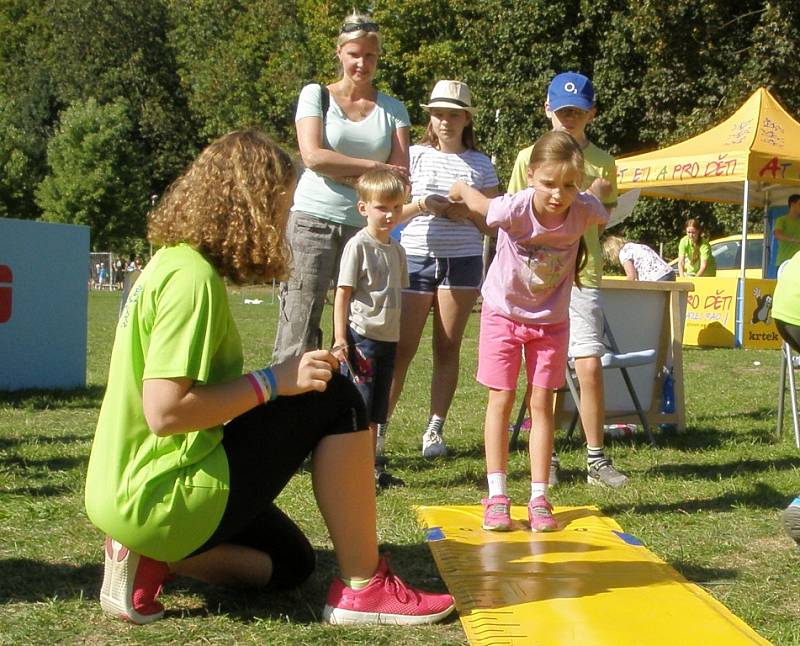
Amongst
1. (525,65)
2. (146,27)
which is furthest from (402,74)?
(146,27)

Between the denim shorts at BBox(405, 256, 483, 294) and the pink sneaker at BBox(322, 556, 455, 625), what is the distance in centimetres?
249

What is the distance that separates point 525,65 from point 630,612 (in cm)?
2493

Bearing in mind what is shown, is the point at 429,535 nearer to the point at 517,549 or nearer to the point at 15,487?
the point at 517,549

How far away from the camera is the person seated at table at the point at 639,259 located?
12602 millimetres

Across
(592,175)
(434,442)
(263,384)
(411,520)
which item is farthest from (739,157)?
(263,384)

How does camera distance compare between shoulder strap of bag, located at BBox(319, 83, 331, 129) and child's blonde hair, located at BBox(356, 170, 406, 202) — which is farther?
shoulder strap of bag, located at BBox(319, 83, 331, 129)

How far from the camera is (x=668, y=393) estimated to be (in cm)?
678

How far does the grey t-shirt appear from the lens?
15.3 feet

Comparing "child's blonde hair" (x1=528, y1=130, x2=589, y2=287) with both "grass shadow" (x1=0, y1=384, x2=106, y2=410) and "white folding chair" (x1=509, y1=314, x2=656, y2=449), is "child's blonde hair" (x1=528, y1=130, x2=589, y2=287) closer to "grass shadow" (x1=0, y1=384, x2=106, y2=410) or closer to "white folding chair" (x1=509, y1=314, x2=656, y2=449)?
"white folding chair" (x1=509, y1=314, x2=656, y2=449)

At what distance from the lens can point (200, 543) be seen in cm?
288

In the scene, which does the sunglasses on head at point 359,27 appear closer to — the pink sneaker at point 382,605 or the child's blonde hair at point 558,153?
the child's blonde hair at point 558,153

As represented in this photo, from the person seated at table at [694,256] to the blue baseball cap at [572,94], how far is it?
1243 cm

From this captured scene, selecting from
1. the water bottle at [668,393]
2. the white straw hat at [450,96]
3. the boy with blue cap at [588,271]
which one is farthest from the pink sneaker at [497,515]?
the water bottle at [668,393]

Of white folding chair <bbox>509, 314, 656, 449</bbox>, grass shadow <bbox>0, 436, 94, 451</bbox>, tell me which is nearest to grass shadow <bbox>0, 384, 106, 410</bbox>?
grass shadow <bbox>0, 436, 94, 451</bbox>
